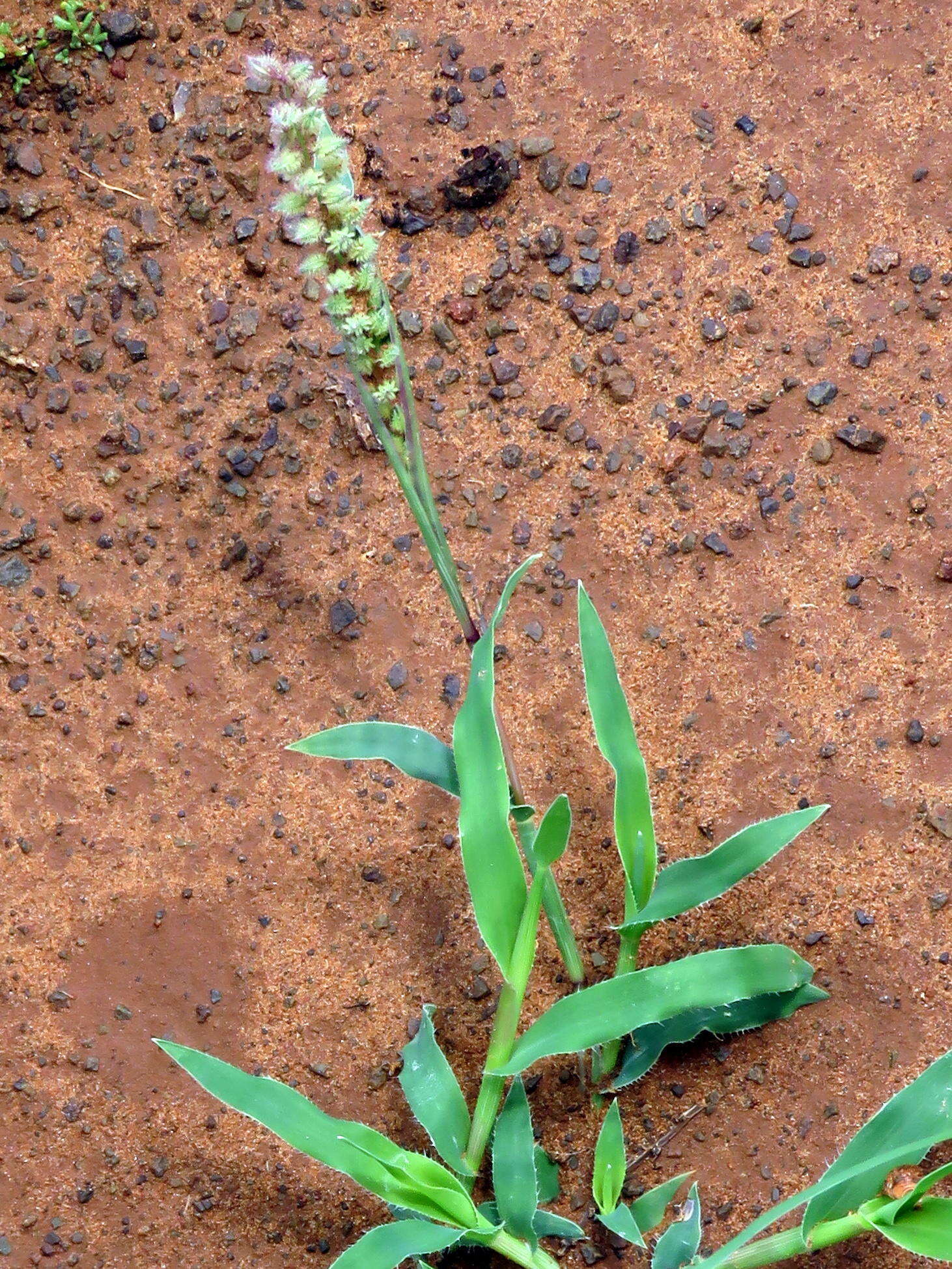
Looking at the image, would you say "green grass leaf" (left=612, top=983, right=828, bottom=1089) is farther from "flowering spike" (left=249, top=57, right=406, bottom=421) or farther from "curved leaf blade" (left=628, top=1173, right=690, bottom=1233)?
"flowering spike" (left=249, top=57, right=406, bottom=421)

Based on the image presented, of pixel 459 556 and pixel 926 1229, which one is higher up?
pixel 459 556

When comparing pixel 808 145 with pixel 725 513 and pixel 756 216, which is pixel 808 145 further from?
pixel 725 513

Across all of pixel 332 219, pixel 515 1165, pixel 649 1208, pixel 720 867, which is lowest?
pixel 649 1208

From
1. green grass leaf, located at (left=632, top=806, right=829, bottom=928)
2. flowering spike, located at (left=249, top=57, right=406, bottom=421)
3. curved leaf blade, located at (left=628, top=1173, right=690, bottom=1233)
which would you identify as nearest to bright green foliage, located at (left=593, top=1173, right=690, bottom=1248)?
curved leaf blade, located at (left=628, top=1173, right=690, bottom=1233)

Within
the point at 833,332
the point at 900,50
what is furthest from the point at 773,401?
the point at 900,50

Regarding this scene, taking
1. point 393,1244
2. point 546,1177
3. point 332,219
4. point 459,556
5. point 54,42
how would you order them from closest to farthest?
point 332,219, point 393,1244, point 546,1177, point 459,556, point 54,42

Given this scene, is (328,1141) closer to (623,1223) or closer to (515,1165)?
(515,1165)

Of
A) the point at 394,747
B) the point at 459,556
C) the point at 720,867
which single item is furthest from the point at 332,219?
the point at 720,867
